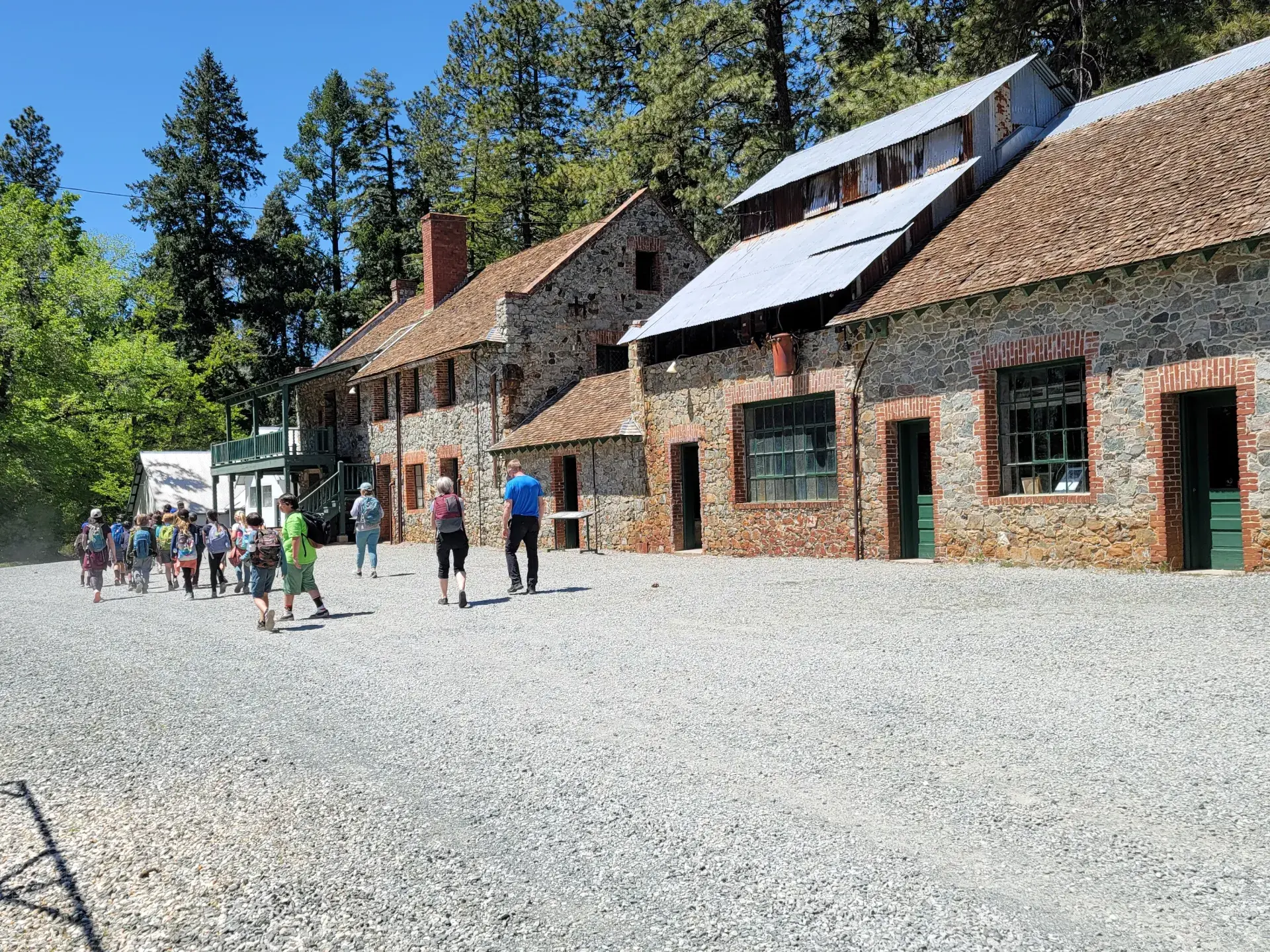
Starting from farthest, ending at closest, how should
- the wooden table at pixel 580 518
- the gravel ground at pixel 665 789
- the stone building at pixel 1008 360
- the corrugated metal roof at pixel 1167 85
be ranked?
the wooden table at pixel 580 518, the corrugated metal roof at pixel 1167 85, the stone building at pixel 1008 360, the gravel ground at pixel 665 789

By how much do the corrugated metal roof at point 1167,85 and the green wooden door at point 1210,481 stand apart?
21.0 ft

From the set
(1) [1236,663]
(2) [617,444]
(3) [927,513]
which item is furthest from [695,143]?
(1) [1236,663]

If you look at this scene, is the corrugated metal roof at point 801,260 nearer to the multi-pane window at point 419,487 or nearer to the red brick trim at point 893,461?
the red brick trim at point 893,461

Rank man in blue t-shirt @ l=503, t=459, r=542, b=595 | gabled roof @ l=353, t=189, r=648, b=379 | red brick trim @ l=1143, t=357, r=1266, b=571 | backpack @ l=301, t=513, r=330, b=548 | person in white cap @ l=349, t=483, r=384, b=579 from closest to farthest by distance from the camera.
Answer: red brick trim @ l=1143, t=357, r=1266, b=571
man in blue t-shirt @ l=503, t=459, r=542, b=595
person in white cap @ l=349, t=483, r=384, b=579
gabled roof @ l=353, t=189, r=648, b=379
backpack @ l=301, t=513, r=330, b=548

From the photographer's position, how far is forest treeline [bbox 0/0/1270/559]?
25062 mm

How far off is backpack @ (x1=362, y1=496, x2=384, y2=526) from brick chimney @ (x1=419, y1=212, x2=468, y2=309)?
16.2m

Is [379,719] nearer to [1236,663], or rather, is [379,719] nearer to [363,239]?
[1236,663]

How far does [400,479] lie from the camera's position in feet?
102

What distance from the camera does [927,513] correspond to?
1641 centimetres

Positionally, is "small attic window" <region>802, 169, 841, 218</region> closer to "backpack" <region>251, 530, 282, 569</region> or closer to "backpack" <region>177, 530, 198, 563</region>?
"backpack" <region>177, 530, 198, 563</region>

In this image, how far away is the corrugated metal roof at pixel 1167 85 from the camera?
16203 mm

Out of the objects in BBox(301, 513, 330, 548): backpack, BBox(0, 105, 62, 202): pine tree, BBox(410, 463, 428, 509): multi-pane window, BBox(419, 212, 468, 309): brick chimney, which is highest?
BBox(0, 105, 62, 202): pine tree

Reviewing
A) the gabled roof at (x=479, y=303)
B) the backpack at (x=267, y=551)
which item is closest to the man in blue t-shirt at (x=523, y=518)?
the backpack at (x=267, y=551)

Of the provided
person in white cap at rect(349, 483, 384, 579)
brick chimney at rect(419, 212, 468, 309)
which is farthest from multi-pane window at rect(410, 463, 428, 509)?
person in white cap at rect(349, 483, 384, 579)
